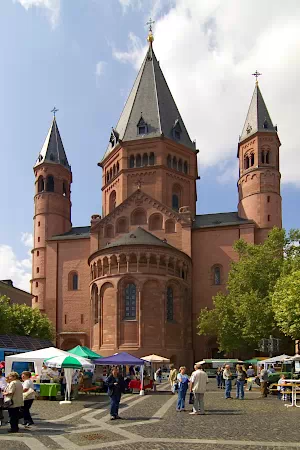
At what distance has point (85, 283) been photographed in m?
65.6

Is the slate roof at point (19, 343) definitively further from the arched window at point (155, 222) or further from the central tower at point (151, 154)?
the central tower at point (151, 154)

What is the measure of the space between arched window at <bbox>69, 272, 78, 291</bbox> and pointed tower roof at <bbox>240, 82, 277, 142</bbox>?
990 inches

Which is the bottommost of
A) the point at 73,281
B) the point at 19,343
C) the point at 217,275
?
the point at 19,343

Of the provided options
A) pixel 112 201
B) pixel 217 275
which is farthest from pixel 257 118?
pixel 112 201

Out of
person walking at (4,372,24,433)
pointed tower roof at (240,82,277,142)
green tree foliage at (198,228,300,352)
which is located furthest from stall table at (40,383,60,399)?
pointed tower roof at (240,82,277,142)

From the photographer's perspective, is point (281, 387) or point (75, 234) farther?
point (75, 234)

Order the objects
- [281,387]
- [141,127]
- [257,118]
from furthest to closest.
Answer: [141,127] → [257,118] → [281,387]

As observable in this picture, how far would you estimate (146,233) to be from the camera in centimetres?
6016

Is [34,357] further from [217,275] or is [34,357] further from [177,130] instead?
[177,130]

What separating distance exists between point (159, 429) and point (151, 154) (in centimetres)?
5450

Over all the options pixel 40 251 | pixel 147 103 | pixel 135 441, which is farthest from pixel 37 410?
pixel 147 103

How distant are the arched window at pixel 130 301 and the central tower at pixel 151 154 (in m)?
14.5

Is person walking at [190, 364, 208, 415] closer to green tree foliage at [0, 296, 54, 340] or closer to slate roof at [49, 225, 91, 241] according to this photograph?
green tree foliage at [0, 296, 54, 340]

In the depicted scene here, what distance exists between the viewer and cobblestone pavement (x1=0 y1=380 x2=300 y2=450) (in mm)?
13844
